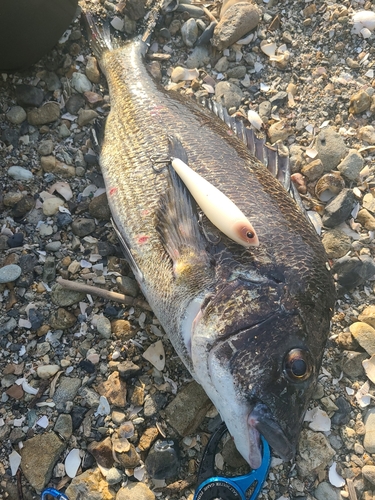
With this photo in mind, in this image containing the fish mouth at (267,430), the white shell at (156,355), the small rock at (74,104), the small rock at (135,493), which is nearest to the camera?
the fish mouth at (267,430)

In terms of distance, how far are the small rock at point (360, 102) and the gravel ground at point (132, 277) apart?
2 cm

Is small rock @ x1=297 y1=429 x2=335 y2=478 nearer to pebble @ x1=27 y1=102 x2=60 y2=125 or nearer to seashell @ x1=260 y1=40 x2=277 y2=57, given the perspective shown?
pebble @ x1=27 y1=102 x2=60 y2=125

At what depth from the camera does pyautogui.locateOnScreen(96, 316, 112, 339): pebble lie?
344 centimetres

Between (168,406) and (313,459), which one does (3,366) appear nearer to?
(168,406)

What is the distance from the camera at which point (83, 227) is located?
12.4 ft

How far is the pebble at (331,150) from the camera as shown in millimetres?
4043

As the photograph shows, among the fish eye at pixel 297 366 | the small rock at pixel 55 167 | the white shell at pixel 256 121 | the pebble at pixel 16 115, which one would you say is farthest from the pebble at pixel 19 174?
the fish eye at pixel 297 366

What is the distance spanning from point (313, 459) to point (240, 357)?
127 centimetres

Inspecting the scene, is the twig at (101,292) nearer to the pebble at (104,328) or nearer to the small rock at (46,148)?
the pebble at (104,328)


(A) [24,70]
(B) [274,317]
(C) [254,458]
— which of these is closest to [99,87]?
(A) [24,70]

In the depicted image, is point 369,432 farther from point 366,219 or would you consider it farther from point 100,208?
point 100,208

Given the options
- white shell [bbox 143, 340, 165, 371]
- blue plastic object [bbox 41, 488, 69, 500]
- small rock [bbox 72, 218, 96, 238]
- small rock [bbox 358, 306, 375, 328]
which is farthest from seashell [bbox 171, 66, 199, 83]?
blue plastic object [bbox 41, 488, 69, 500]

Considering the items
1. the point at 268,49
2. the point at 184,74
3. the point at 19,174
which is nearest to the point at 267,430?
the point at 19,174

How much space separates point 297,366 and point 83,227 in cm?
226
